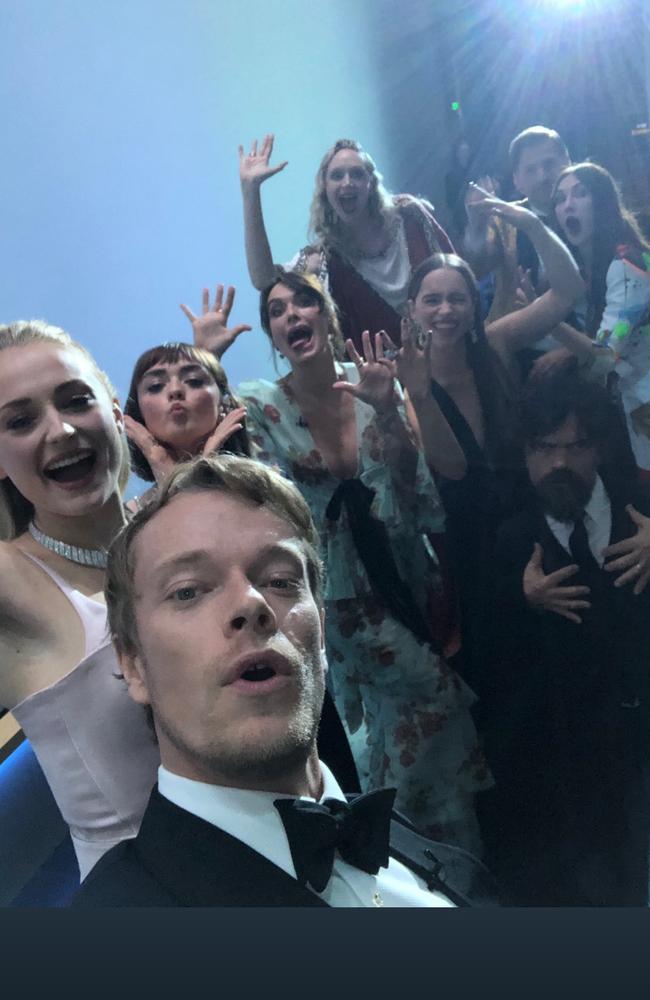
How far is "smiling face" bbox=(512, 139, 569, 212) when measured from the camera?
6.33 feet

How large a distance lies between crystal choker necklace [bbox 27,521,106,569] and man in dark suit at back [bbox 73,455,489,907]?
14 cm

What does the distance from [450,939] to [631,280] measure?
1.22 metres

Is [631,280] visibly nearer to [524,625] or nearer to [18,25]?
[524,625]

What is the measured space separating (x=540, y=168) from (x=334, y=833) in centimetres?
125

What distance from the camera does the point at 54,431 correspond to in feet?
5.73

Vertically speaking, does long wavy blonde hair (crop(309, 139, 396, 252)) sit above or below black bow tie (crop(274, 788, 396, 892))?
above

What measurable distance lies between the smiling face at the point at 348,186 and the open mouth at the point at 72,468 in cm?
66

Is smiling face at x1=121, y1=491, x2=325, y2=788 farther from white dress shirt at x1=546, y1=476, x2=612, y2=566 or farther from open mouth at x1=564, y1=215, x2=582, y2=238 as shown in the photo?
open mouth at x1=564, y1=215, x2=582, y2=238

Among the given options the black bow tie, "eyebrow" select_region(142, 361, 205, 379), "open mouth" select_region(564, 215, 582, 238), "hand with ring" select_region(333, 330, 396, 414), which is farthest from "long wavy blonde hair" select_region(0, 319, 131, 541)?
"open mouth" select_region(564, 215, 582, 238)

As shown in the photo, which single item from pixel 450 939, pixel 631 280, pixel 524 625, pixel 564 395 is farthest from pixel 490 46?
pixel 450 939

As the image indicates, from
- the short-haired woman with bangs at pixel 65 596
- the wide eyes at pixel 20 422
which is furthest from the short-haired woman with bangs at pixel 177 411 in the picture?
the wide eyes at pixel 20 422

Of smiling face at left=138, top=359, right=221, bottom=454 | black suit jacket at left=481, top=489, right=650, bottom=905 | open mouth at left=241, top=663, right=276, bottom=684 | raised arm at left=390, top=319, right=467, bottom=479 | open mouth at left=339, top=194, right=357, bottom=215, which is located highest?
open mouth at left=339, top=194, right=357, bottom=215

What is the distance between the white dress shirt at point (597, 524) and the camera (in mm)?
1959

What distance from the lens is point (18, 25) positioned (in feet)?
6.61
